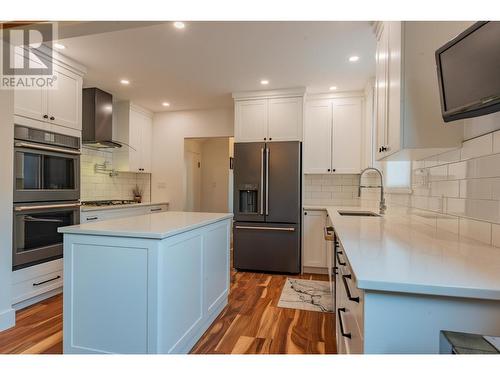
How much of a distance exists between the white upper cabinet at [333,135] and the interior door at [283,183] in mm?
332

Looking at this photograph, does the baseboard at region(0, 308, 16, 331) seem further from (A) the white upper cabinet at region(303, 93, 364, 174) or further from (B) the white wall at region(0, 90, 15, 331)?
(A) the white upper cabinet at region(303, 93, 364, 174)

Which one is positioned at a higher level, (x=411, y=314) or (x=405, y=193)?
(x=405, y=193)

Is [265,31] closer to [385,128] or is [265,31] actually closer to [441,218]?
[385,128]

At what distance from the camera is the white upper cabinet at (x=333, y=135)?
3.71m

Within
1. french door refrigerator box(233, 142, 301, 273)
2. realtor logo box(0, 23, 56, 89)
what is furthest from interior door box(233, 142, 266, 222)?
realtor logo box(0, 23, 56, 89)

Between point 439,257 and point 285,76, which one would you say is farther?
point 285,76

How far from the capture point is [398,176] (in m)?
2.53

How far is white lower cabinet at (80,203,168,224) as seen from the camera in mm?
3117

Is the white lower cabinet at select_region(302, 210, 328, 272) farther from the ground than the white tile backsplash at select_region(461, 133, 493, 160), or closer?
Answer: closer

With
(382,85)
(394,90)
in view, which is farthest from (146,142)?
(394,90)

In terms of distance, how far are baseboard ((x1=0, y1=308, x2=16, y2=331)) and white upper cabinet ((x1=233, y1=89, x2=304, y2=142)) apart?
115 inches

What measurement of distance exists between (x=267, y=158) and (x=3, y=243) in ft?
9.16

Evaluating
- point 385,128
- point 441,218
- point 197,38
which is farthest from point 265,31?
point 441,218

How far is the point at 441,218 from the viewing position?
1610mm
